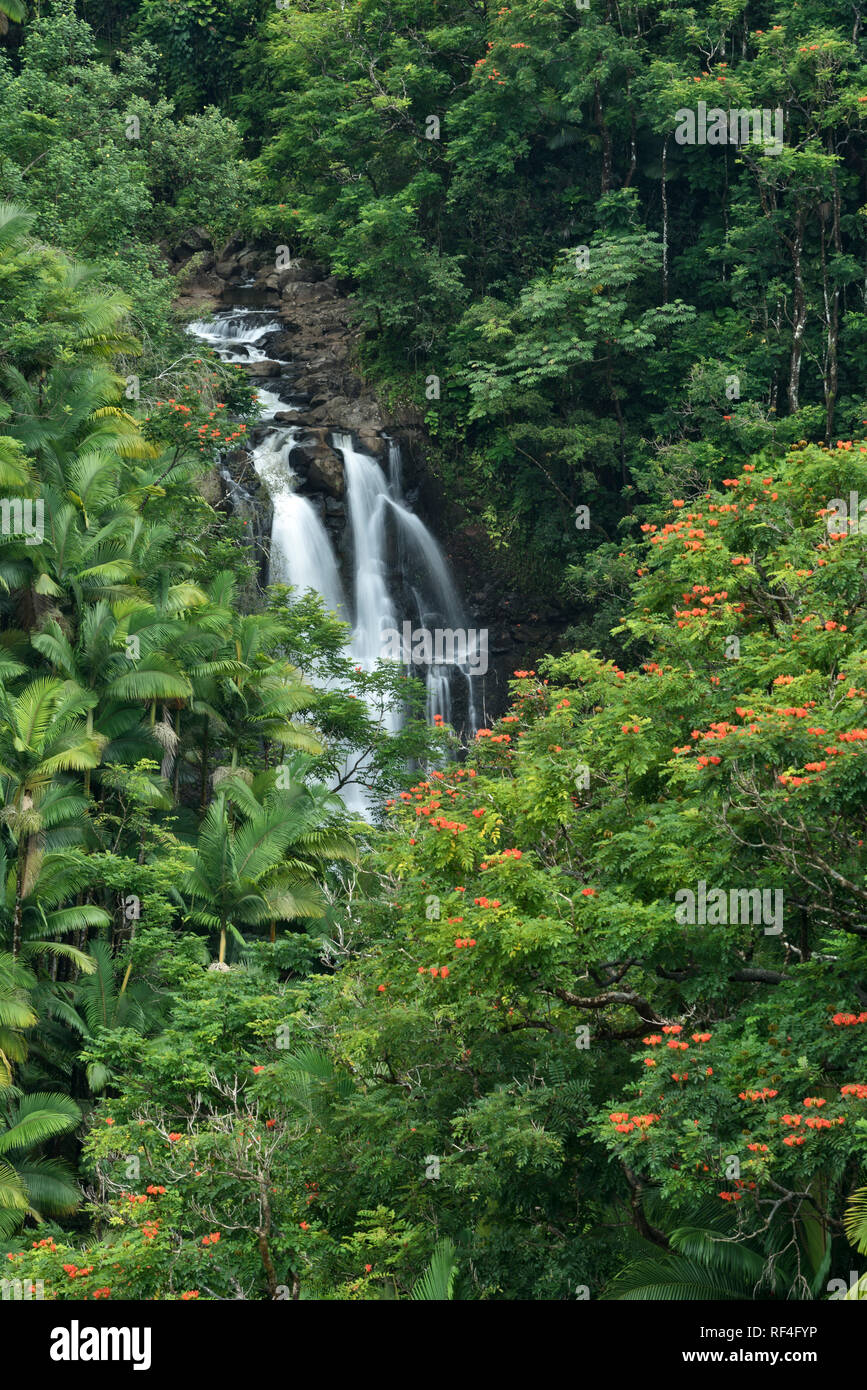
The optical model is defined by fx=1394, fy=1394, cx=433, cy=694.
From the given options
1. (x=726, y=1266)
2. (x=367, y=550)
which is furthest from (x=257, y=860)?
(x=726, y=1266)

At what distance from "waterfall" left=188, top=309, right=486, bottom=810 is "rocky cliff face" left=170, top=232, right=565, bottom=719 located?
0.28 m

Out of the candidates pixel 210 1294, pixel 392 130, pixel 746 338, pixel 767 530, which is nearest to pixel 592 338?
pixel 746 338

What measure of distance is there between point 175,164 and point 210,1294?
27837mm

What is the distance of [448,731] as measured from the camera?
72.9 feet

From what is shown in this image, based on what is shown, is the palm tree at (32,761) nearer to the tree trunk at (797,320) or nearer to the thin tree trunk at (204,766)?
the thin tree trunk at (204,766)

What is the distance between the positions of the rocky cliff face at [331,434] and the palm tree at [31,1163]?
43.7ft

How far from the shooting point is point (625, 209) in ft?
97.2

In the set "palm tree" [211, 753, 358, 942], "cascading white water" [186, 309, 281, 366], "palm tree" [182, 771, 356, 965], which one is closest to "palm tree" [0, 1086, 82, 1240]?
"palm tree" [182, 771, 356, 965]

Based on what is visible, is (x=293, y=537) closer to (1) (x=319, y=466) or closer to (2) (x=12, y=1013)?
(1) (x=319, y=466)

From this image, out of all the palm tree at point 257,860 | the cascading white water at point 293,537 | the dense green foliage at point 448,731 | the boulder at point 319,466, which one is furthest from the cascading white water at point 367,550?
the palm tree at point 257,860

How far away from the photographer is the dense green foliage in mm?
10211

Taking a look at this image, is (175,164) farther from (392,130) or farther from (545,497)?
(545,497)

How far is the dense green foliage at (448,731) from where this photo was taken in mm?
10211

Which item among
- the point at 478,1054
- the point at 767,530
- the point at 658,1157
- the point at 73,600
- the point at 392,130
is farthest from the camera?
the point at 392,130
